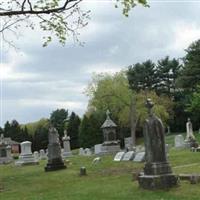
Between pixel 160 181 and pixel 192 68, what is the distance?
197 feet

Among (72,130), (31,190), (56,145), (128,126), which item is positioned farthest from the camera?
(72,130)

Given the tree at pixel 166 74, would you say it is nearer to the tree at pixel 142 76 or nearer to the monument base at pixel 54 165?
the tree at pixel 142 76

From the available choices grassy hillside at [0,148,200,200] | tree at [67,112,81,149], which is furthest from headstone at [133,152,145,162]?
tree at [67,112,81,149]

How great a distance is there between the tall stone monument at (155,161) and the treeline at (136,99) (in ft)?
A: 151

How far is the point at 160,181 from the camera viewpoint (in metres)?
14.9

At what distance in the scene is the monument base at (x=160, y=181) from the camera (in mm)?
14828

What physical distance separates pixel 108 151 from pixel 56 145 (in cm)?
1517

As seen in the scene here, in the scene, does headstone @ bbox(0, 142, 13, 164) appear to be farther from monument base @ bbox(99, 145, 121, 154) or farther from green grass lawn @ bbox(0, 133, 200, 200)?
green grass lawn @ bbox(0, 133, 200, 200)

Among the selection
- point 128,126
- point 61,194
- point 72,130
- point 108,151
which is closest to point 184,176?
point 61,194

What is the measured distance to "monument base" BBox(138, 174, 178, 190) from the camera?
584 inches

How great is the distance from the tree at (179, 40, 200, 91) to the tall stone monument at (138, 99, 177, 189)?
5834cm

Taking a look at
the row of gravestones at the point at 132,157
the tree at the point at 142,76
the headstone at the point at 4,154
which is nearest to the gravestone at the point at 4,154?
the headstone at the point at 4,154

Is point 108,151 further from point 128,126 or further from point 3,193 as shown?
point 128,126

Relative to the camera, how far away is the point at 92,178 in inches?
788
